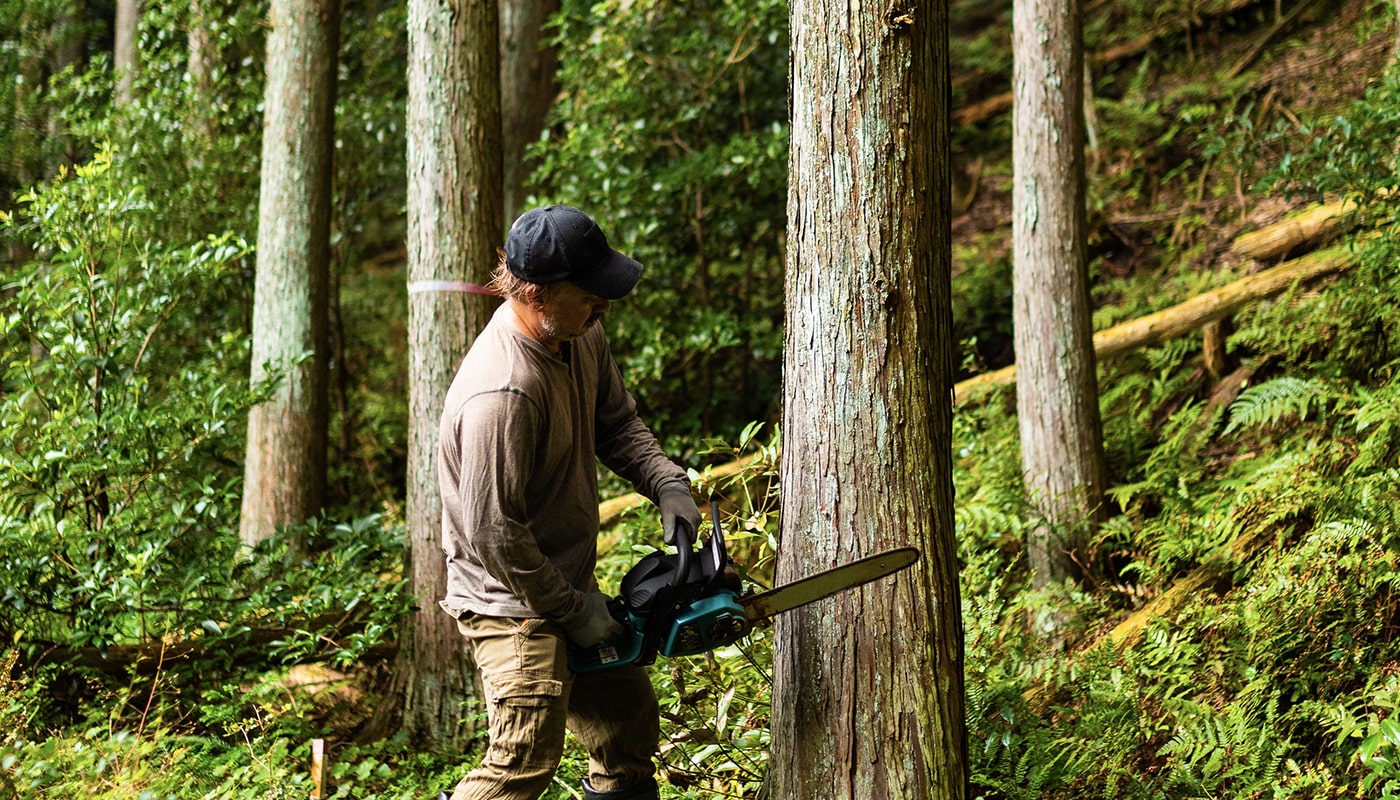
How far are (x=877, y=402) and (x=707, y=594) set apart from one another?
0.81m

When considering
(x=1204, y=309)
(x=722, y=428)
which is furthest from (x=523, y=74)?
(x=1204, y=309)

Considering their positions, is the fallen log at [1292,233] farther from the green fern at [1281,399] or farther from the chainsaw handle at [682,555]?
the chainsaw handle at [682,555]

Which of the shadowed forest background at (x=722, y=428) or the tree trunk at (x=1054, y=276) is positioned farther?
the tree trunk at (x=1054, y=276)

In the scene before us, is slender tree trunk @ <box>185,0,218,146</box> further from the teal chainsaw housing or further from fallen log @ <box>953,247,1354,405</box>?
the teal chainsaw housing

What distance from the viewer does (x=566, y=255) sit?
3.10 meters

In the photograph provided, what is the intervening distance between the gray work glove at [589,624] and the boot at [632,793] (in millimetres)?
696

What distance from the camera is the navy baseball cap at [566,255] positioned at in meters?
3.10

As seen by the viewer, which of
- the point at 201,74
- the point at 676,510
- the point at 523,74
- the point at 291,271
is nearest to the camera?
the point at 676,510

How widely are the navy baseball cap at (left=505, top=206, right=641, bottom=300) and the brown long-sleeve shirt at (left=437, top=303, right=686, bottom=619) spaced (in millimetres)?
226

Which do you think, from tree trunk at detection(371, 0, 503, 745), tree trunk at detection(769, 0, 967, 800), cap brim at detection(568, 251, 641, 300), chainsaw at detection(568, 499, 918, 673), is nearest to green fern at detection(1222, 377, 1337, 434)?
tree trunk at detection(769, 0, 967, 800)

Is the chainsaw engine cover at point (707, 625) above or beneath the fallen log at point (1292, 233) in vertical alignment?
beneath

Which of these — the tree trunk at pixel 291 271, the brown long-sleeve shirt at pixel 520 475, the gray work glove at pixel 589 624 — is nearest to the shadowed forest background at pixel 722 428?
the tree trunk at pixel 291 271

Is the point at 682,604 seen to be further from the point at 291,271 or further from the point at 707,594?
the point at 291,271

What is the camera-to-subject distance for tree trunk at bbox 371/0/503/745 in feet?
16.5
